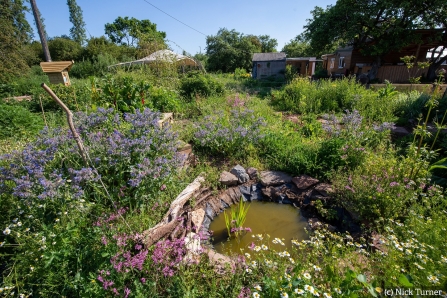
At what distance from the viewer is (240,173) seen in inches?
153

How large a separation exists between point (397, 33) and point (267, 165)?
47.4 feet

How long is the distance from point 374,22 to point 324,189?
15124 millimetres

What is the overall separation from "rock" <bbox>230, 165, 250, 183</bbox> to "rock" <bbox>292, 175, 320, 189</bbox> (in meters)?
0.86

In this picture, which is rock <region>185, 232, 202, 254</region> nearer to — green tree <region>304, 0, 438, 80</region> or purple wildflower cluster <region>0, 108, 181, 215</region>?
purple wildflower cluster <region>0, 108, 181, 215</region>

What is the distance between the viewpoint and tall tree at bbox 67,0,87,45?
35.9 meters

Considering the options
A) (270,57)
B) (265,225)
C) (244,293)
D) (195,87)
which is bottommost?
(265,225)

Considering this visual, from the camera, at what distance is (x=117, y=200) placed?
2.39 meters

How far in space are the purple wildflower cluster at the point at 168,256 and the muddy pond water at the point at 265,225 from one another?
0.83 meters

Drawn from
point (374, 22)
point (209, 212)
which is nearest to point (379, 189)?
point (209, 212)

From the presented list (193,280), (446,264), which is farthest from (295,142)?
(193,280)

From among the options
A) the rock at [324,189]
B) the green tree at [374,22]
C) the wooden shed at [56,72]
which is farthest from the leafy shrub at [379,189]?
the green tree at [374,22]

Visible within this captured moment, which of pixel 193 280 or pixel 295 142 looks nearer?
pixel 193 280

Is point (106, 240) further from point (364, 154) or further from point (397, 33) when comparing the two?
point (397, 33)

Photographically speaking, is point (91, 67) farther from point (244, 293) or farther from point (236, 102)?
point (244, 293)
